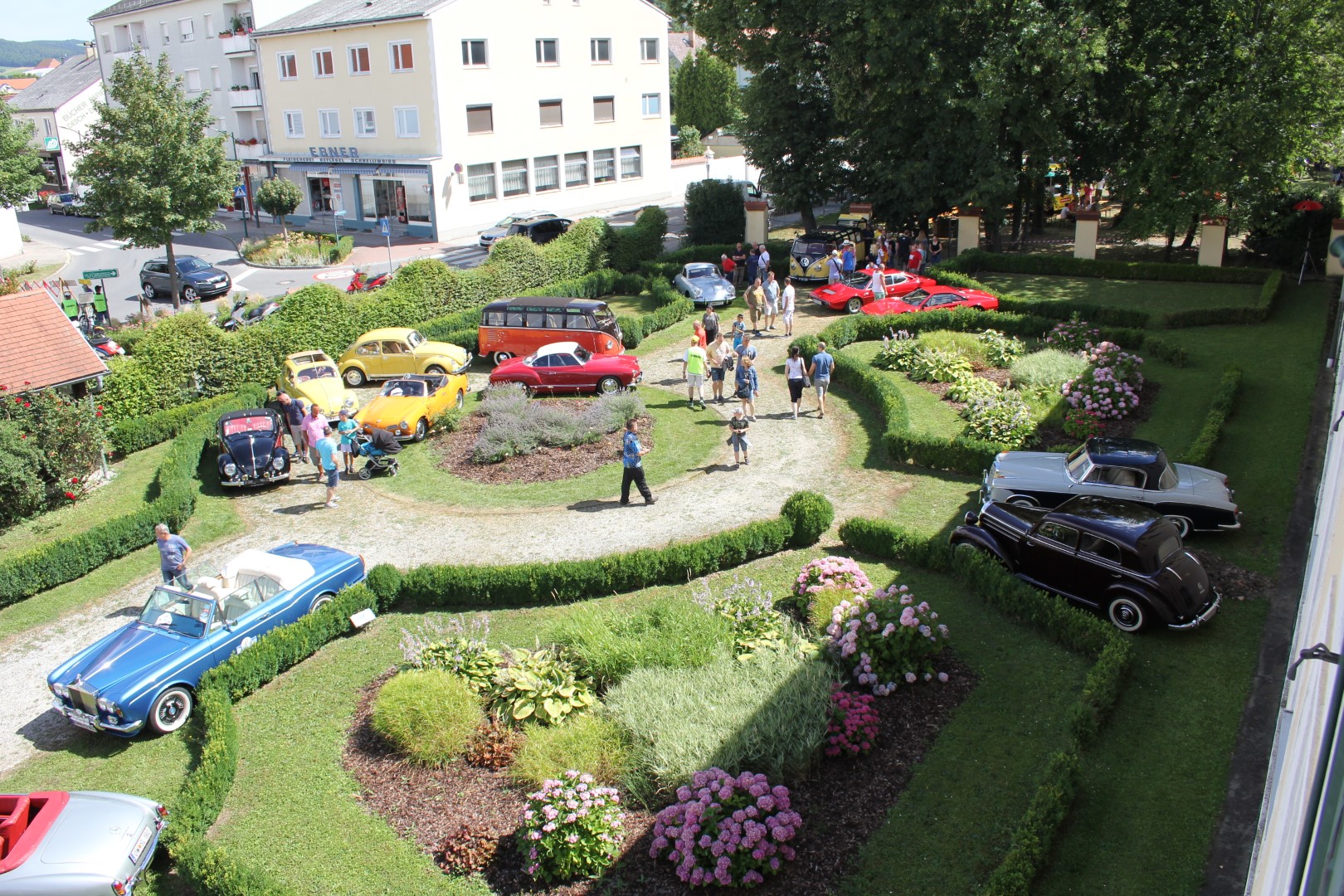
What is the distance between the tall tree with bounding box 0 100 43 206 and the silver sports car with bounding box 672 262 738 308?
98.3 ft

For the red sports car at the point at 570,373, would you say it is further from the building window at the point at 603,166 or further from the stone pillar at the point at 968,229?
the building window at the point at 603,166

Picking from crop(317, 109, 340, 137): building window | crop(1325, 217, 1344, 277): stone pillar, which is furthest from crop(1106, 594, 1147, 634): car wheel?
crop(317, 109, 340, 137): building window

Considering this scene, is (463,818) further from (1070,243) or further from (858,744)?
(1070,243)

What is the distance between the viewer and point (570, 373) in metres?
23.0

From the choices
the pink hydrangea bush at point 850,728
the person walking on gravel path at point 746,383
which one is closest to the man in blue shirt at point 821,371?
the person walking on gravel path at point 746,383

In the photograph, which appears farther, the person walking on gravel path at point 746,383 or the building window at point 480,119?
the building window at point 480,119

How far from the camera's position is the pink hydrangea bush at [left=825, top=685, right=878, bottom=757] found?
33.2 ft

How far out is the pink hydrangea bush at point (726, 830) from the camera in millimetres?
8609

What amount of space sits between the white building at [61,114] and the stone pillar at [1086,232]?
6111cm

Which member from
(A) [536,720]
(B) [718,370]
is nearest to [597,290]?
(B) [718,370]

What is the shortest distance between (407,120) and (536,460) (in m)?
30.6

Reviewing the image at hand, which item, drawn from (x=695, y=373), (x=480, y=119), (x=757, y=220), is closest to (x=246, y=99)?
(x=480, y=119)

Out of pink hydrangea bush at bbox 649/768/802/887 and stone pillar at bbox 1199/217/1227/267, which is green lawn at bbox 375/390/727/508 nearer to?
pink hydrangea bush at bbox 649/768/802/887

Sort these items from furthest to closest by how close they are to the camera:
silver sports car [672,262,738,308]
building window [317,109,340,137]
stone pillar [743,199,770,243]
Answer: building window [317,109,340,137] < stone pillar [743,199,770,243] < silver sports car [672,262,738,308]
